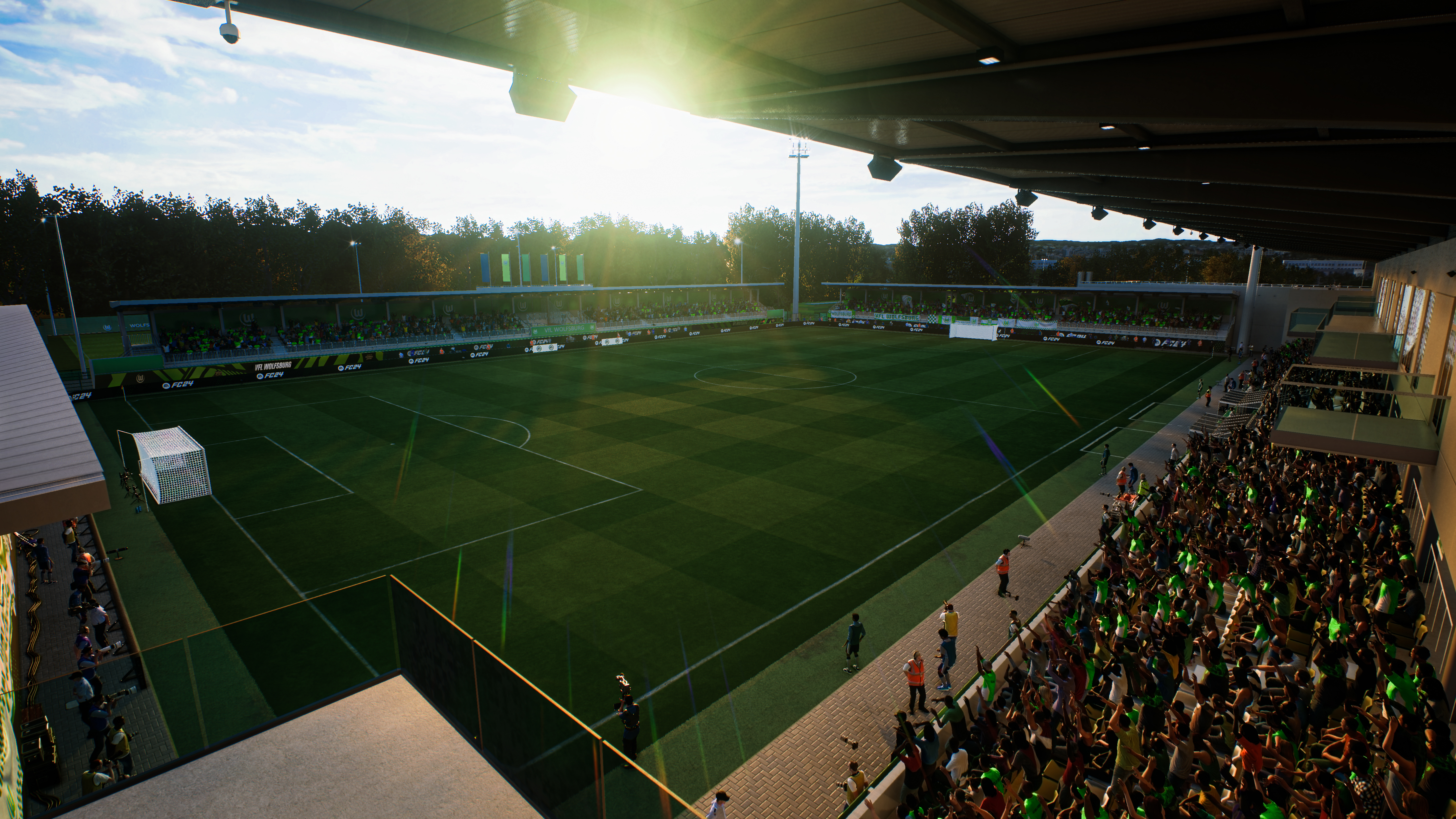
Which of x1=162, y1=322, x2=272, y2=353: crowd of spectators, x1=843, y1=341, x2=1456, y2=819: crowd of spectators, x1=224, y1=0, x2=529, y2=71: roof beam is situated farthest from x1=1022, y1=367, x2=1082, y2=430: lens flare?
x1=162, y1=322, x2=272, y2=353: crowd of spectators

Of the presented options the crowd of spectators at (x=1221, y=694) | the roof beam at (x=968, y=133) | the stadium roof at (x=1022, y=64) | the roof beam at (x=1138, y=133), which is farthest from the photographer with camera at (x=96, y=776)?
the roof beam at (x=1138, y=133)

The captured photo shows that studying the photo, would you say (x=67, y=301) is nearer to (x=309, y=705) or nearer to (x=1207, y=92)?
(x=309, y=705)

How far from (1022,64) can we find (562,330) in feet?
186

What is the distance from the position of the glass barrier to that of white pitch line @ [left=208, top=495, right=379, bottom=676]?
0.30ft

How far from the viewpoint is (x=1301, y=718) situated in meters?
8.80

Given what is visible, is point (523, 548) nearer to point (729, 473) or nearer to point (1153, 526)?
point (729, 473)

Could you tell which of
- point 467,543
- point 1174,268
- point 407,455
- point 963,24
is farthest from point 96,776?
point 1174,268

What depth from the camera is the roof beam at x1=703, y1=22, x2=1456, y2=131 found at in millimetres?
4246

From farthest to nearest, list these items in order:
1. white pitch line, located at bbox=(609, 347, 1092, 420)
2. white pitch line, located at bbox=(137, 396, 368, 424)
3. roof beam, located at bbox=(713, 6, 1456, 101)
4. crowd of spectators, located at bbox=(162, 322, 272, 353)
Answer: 1. crowd of spectators, located at bbox=(162, 322, 272, 353)
2. white pitch line, located at bbox=(609, 347, 1092, 420)
3. white pitch line, located at bbox=(137, 396, 368, 424)
4. roof beam, located at bbox=(713, 6, 1456, 101)

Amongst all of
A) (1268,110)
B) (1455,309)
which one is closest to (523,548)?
(1268,110)

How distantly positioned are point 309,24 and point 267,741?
689 cm

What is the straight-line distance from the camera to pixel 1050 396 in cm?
3691

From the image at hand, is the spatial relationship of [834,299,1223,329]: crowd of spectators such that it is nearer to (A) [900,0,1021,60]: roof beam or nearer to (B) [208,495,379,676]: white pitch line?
(A) [900,0,1021,60]: roof beam

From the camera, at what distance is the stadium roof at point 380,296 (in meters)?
40.3
